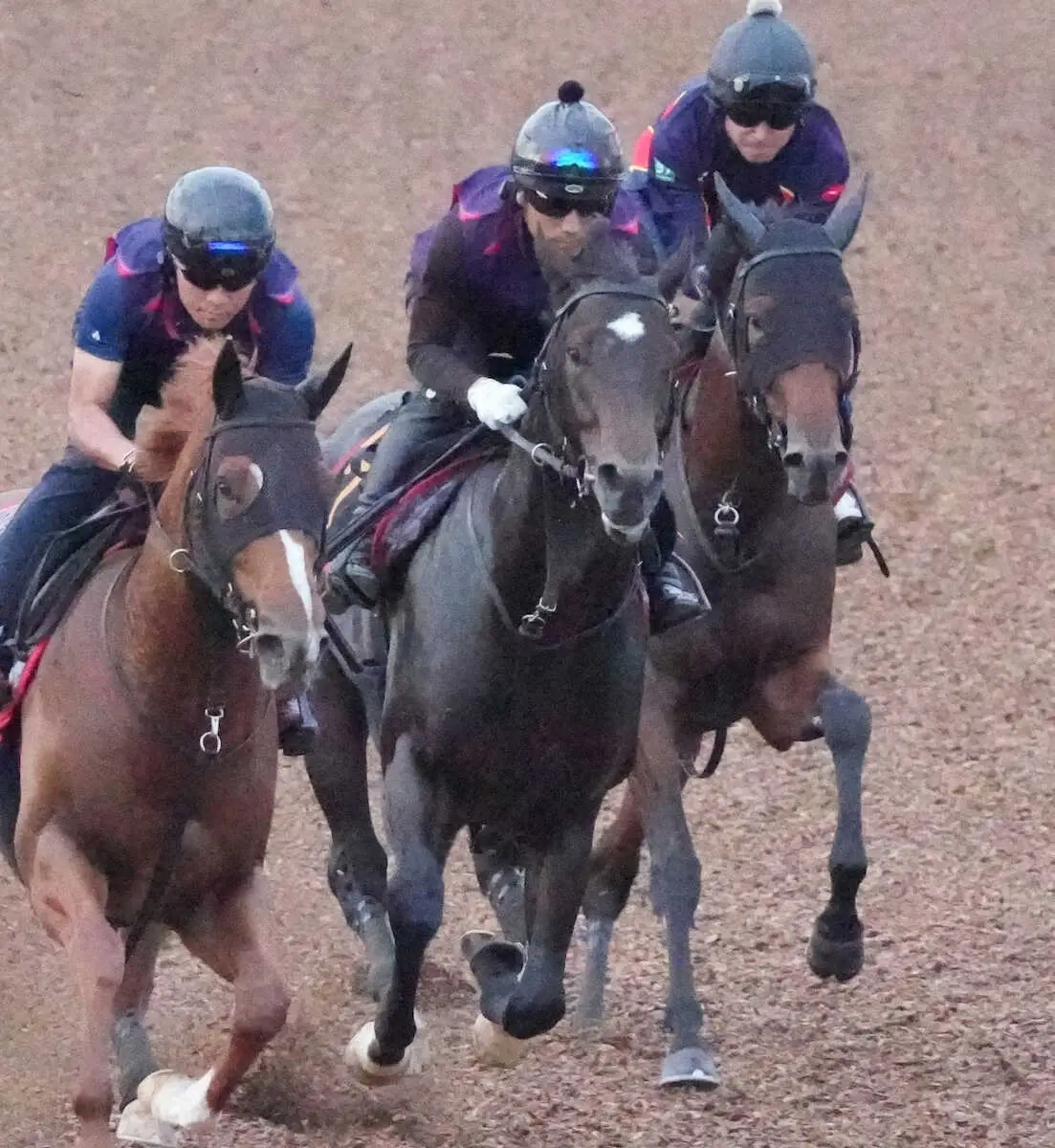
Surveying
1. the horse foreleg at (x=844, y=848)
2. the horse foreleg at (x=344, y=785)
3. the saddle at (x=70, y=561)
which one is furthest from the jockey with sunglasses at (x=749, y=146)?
the saddle at (x=70, y=561)

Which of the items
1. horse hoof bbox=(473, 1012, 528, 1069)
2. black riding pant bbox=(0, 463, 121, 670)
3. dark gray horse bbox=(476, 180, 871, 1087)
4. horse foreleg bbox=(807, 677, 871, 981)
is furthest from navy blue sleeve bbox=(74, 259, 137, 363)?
horse foreleg bbox=(807, 677, 871, 981)

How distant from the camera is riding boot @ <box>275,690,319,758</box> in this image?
5.89 meters

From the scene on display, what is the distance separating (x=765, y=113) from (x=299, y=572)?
9.83ft

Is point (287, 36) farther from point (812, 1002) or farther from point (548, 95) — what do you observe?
point (812, 1002)

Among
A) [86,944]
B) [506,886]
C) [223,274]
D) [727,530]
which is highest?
[223,274]

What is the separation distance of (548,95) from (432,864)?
11851 millimetres

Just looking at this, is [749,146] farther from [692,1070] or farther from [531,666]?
[692,1070]

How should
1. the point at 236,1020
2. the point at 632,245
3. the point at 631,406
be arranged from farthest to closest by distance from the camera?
the point at 632,245 < the point at 236,1020 < the point at 631,406

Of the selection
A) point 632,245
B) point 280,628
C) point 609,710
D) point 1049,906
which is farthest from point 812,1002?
point 280,628

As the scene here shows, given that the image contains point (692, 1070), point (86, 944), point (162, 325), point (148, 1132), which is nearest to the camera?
point (86, 944)

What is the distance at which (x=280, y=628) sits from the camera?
463 cm

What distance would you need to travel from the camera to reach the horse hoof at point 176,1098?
549 cm

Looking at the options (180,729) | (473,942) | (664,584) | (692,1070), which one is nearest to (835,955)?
(692,1070)

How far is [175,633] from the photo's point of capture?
525 centimetres
